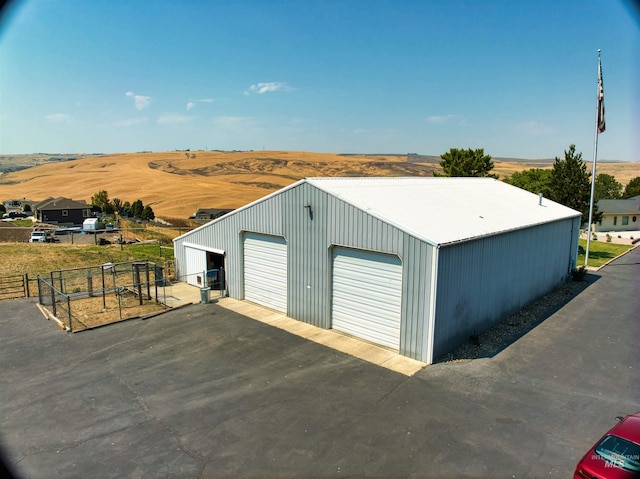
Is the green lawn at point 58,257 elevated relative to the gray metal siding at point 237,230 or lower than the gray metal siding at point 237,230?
lower

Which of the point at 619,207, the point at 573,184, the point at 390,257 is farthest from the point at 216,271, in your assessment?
the point at 619,207

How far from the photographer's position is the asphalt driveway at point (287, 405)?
26.0 feet

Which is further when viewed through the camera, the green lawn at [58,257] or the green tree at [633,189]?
the green tree at [633,189]

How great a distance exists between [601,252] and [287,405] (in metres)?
33.7

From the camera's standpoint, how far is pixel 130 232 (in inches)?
1864

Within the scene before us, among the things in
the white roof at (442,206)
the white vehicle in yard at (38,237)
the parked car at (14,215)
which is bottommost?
the parked car at (14,215)

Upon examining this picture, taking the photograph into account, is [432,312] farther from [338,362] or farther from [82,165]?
[82,165]

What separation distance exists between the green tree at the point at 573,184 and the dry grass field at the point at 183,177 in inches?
2408

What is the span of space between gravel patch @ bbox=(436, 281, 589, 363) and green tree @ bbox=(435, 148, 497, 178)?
2536 cm

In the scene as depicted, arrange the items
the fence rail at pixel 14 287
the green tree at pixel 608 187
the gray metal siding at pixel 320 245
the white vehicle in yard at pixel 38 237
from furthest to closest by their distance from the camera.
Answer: the green tree at pixel 608 187, the white vehicle in yard at pixel 38 237, the fence rail at pixel 14 287, the gray metal siding at pixel 320 245

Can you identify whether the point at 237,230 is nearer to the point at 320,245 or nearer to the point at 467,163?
the point at 320,245

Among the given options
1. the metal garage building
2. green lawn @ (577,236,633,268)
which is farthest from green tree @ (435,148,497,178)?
the metal garage building

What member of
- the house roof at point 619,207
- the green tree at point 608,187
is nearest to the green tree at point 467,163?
the house roof at point 619,207

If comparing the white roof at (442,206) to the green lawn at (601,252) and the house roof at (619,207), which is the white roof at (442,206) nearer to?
the green lawn at (601,252)
